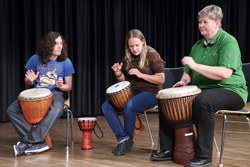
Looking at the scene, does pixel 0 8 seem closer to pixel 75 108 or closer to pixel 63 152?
pixel 75 108

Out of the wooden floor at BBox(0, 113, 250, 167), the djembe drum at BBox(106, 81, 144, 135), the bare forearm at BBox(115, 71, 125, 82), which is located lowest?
the wooden floor at BBox(0, 113, 250, 167)

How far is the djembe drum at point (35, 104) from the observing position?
11.0 ft

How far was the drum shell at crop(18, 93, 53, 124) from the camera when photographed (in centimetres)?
335

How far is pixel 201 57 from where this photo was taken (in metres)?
2.99

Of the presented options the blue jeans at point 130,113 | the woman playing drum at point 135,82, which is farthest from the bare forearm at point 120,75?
the blue jeans at point 130,113

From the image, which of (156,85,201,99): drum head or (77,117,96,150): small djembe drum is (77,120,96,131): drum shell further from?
(156,85,201,99): drum head

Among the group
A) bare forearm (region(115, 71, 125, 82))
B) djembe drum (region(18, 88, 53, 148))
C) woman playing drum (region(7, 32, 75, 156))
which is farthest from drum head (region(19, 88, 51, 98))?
bare forearm (region(115, 71, 125, 82))

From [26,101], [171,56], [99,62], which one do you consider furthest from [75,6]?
[26,101]

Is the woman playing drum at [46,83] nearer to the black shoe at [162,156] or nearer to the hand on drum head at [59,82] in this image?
the hand on drum head at [59,82]

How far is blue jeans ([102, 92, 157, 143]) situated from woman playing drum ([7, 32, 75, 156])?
534 mm

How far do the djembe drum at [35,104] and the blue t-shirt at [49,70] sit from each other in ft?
0.77

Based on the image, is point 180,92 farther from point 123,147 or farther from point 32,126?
point 32,126

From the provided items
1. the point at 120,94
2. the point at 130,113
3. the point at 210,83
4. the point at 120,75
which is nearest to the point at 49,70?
the point at 120,75

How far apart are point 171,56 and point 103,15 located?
5.13 ft
